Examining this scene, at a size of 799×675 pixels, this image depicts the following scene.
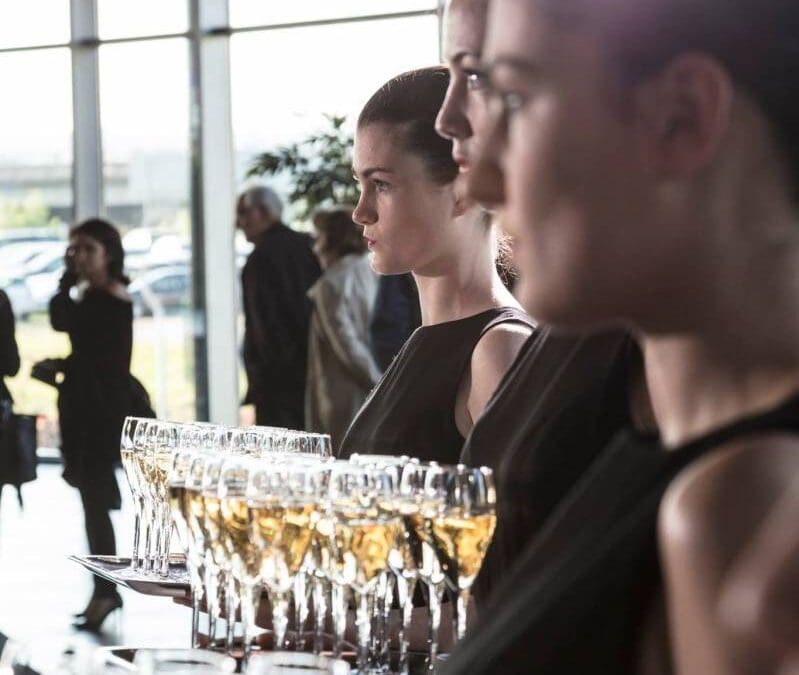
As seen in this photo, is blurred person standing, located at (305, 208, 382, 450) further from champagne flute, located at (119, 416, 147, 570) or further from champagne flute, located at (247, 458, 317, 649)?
champagne flute, located at (247, 458, 317, 649)

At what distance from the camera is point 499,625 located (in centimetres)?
96

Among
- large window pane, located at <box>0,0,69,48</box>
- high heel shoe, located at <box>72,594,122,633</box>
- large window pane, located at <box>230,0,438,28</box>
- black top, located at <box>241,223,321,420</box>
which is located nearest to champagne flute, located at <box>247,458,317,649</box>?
high heel shoe, located at <box>72,594,122,633</box>

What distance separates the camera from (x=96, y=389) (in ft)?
23.4

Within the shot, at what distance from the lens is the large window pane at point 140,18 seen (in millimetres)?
10539

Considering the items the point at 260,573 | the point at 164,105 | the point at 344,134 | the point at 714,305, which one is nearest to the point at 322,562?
the point at 260,573

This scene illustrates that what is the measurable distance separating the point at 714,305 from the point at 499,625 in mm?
255

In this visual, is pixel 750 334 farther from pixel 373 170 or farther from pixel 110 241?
pixel 110 241

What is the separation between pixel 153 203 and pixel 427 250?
8.51m

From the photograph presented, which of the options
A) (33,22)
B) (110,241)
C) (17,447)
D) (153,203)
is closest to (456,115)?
(17,447)

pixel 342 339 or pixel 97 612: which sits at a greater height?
pixel 342 339

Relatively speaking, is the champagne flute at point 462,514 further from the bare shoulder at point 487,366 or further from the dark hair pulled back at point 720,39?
the dark hair pulled back at point 720,39

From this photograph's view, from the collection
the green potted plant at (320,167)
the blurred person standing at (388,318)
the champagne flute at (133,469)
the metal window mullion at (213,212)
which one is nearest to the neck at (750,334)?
the champagne flute at (133,469)

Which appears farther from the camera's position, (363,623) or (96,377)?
(96,377)

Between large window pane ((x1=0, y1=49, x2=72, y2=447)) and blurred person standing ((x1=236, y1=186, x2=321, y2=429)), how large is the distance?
9.25 ft
